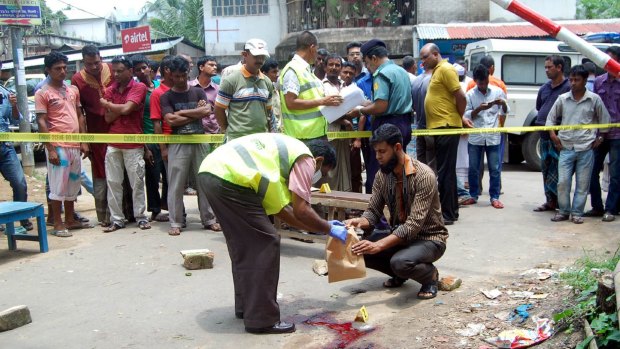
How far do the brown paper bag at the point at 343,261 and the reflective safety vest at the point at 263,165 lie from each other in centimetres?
56

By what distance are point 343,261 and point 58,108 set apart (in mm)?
4318

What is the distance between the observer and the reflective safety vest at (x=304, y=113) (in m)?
6.28

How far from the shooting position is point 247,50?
20.7 feet

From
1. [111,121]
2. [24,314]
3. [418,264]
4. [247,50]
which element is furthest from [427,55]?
[24,314]

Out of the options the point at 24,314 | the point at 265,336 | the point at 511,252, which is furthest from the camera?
the point at 511,252

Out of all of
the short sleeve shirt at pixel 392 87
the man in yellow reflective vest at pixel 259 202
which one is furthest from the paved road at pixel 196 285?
the short sleeve shirt at pixel 392 87

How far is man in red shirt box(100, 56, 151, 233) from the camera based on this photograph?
7137mm

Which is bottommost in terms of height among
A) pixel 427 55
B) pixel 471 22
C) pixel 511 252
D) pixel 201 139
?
pixel 511 252

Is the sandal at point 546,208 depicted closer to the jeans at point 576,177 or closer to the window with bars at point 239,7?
the jeans at point 576,177

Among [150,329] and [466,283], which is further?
[466,283]

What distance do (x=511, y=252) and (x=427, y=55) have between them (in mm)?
2478

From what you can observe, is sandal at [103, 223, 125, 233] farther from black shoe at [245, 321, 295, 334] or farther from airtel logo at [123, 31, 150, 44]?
airtel logo at [123, 31, 150, 44]

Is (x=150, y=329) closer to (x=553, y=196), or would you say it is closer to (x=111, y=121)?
(x=111, y=121)

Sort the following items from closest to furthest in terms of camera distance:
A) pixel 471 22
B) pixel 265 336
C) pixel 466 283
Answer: pixel 265 336, pixel 466 283, pixel 471 22
